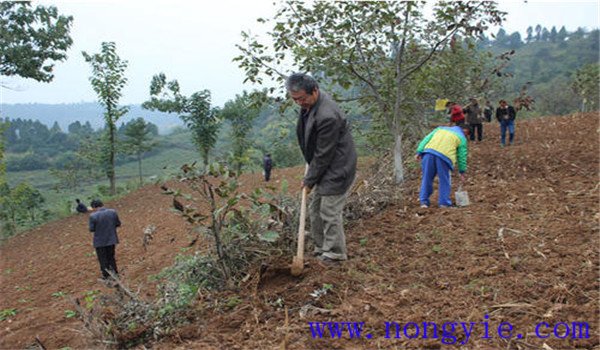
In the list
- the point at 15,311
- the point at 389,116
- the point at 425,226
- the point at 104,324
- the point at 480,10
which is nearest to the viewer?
the point at 104,324

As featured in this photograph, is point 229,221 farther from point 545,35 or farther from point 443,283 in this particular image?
point 545,35

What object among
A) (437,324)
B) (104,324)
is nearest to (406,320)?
(437,324)

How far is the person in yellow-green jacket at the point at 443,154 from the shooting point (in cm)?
537

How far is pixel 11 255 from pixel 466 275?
43.1 ft

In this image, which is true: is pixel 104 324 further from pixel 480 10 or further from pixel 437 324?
pixel 480 10

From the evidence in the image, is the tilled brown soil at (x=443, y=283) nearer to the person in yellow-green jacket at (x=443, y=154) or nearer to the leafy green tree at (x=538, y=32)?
the person in yellow-green jacket at (x=443, y=154)

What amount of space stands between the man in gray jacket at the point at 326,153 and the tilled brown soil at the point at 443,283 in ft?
0.99

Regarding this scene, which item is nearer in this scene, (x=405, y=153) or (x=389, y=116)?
(x=389, y=116)

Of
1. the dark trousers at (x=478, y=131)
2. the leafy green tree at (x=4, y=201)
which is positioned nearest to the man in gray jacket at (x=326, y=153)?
the dark trousers at (x=478, y=131)

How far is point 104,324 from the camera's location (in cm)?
319

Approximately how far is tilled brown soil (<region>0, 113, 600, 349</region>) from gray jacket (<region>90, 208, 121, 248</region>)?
2.30 ft

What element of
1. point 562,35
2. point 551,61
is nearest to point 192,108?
point 551,61

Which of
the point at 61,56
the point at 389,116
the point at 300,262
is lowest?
the point at 300,262

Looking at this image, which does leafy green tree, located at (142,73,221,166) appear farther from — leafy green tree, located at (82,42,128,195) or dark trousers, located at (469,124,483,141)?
dark trousers, located at (469,124,483,141)
